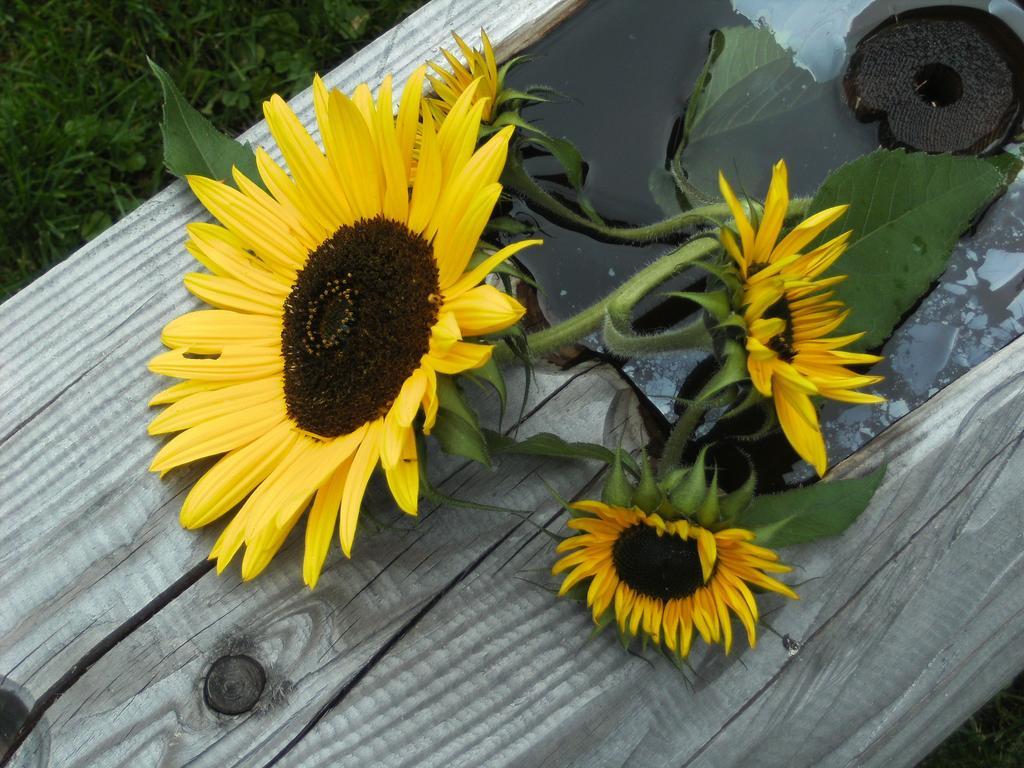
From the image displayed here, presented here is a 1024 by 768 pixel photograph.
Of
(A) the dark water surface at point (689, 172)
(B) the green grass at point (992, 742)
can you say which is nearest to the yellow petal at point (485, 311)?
(A) the dark water surface at point (689, 172)

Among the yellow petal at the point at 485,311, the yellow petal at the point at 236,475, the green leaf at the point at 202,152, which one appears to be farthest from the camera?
the green leaf at the point at 202,152

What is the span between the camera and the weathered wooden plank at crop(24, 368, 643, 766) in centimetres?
120

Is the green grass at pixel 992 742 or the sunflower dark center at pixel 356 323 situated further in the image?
the green grass at pixel 992 742

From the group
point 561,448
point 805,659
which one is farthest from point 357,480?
point 805,659

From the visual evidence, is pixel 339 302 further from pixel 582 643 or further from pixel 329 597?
pixel 582 643

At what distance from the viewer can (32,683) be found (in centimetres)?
121

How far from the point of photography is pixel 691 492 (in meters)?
1.10

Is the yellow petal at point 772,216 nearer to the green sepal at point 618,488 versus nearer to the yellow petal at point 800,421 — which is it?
the yellow petal at point 800,421

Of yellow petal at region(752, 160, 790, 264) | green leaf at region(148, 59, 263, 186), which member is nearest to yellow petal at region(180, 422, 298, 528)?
green leaf at region(148, 59, 263, 186)

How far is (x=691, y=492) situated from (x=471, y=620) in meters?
0.33

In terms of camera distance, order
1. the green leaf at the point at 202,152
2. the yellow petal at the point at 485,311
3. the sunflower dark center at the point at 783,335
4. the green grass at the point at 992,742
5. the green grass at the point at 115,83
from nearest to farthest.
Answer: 1. the yellow petal at the point at 485,311
2. the sunflower dark center at the point at 783,335
3. the green leaf at the point at 202,152
4. the green grass at the point at 992,742
5. the green grass at the point at 115,83

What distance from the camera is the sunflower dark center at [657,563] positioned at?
1.15 m

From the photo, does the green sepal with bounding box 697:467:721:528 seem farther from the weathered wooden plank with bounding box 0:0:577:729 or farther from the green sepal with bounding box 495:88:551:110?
the weathered wooden plank with bounding box 0:0:577:729

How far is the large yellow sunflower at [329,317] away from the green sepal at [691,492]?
29cm
